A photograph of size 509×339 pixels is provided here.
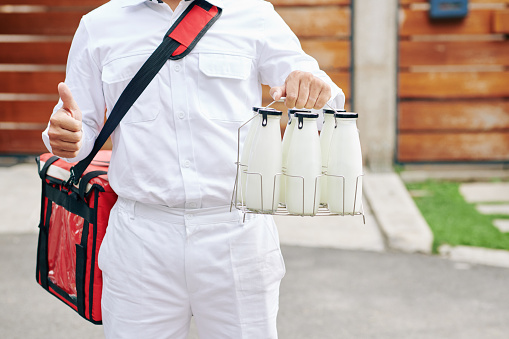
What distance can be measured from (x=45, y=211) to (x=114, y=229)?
0.62 meters

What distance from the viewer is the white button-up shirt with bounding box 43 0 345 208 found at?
83.7 inches

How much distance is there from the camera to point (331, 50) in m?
7.99

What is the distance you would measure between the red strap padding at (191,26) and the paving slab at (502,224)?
4575 mm

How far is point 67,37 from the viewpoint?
8117 mm

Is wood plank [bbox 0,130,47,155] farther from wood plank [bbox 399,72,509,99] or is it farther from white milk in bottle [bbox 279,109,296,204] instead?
white milk in bottle [bbox 279,109,296,204]

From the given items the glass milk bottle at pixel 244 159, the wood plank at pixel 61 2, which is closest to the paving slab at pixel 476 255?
the glass milk bottle at pixel 244 159

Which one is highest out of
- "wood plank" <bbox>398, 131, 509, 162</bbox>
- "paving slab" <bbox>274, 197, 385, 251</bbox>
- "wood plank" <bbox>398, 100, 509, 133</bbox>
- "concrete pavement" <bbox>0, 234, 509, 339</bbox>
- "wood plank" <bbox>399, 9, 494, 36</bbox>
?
"wood plank" <bbox>399, 9, 494, 36</bbox>

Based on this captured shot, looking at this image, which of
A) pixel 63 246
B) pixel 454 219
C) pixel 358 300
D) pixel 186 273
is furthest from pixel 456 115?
pixel 186 273

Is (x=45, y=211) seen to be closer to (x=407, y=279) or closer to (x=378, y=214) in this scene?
(x=407, y=279)

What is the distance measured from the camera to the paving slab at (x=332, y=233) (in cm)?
577

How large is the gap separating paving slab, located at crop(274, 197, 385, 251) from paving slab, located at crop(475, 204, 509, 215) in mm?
1074

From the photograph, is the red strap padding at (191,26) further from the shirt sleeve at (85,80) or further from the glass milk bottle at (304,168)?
the glass milk bottle at (304,168)

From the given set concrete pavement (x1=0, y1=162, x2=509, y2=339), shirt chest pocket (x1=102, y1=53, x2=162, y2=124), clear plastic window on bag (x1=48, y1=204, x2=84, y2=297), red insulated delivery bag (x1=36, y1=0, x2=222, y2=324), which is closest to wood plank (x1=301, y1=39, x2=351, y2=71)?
concrete pavement (x1=0, y1=162, x2=509, y2=339)

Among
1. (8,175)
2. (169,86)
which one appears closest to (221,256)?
(169,86)
